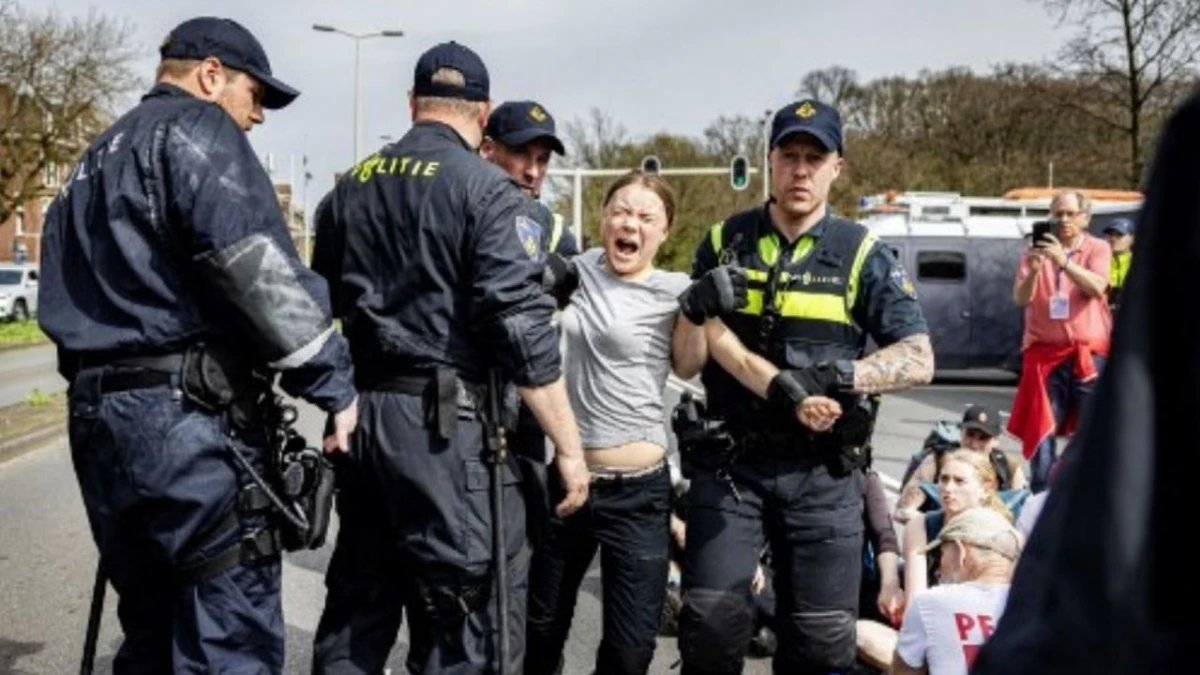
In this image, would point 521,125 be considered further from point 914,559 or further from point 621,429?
point 914,559

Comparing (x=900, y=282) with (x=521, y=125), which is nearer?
(x=900, y=282)

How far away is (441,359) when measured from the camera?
3.69 metres

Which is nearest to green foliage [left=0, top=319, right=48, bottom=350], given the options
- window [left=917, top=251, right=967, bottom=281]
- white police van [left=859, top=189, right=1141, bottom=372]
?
white police van [left=859, top=189, right=1141, bottom=372]

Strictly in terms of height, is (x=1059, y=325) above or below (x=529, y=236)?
below

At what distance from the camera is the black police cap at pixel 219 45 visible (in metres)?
3.52

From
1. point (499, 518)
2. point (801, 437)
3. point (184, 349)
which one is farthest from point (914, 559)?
point (184, 349)

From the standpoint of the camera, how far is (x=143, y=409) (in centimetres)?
330

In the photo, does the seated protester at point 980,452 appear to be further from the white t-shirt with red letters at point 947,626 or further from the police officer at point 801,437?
the police officer at point 801,437

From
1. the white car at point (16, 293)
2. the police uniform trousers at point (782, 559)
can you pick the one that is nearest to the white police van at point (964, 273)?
the police uniform trousers at point (782, 559)

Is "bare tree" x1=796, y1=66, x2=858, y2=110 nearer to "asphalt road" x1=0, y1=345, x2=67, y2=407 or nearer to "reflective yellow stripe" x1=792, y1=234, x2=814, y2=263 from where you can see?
"asphalt road" x1=0, y1=345, x2=67, y2=407

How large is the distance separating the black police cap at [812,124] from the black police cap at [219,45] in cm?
150

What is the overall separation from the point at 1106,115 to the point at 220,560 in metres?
23.0

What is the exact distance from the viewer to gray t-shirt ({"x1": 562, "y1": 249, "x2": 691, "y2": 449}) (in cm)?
439

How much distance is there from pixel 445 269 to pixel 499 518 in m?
0.68
